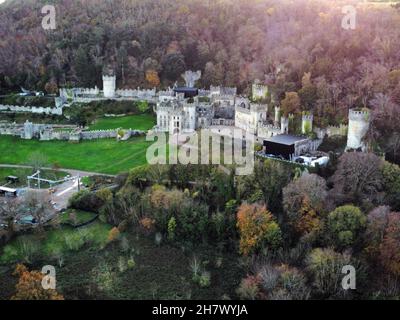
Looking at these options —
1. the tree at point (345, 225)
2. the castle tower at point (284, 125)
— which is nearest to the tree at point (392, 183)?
the tree at point (345, 225)

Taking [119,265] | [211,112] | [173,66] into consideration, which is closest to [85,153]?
[211,112]

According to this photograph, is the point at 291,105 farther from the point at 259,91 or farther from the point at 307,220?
the point at 307,220

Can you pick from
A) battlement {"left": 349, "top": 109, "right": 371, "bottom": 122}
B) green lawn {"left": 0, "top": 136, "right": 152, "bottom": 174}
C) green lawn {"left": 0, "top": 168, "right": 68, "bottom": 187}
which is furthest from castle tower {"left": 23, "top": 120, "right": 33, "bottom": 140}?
battlement {"left": 349, "top": 109, "right": 371, "bottom": 122}

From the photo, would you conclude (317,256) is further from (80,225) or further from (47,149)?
(47,149)

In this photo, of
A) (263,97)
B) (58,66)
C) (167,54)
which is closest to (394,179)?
(263,97)

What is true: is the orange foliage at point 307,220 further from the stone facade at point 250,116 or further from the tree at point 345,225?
the stone facade at point 250,116

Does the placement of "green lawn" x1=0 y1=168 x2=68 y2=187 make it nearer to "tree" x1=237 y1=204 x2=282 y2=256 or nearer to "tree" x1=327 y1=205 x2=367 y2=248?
"tree" x1=237 y1=204 x2=282 y2=256
